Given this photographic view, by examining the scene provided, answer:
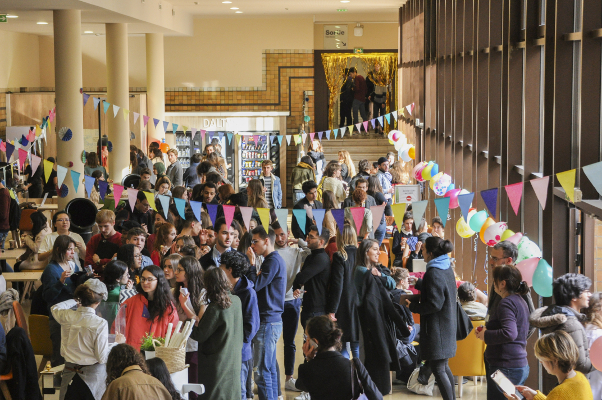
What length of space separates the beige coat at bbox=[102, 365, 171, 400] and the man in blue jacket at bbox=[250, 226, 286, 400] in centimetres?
181

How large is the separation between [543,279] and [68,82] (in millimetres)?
8616

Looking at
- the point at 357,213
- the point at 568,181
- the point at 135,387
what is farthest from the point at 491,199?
the point at 135,387

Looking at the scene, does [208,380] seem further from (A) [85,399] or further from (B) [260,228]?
(B) [260,228]

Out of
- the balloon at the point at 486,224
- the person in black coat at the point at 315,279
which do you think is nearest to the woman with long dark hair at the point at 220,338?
the person in black coat at the point at 315,279

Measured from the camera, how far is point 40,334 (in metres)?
5.86

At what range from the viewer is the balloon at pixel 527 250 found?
532 cm

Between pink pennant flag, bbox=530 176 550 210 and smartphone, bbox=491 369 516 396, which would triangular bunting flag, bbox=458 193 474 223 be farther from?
smartphone, bbox=491 369 516 396

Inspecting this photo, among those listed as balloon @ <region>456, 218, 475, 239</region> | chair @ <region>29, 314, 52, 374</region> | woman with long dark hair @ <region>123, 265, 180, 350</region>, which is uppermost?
balloon @ <region>456, 218, 475, 239</region>

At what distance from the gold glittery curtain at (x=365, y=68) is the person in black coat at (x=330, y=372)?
15298 millimetres

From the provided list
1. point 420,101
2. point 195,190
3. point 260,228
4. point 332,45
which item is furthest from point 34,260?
→ point 332,45

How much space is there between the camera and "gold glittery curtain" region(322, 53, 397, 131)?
18797mm

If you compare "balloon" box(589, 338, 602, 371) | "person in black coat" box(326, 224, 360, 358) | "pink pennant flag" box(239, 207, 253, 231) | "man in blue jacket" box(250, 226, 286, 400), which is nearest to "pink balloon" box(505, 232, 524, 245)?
"person in black coat" box(326, 224, 360, 358)

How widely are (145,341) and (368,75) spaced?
15592mm

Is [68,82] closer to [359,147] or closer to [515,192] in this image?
[515,192]
